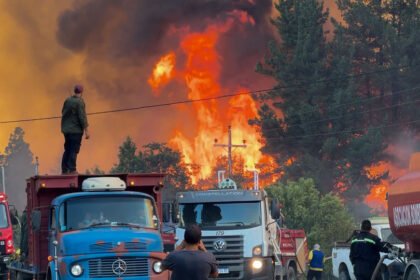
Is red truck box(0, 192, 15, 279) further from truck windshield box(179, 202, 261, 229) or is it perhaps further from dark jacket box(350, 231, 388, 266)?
dark jacket box(350, 231, 388, 266)

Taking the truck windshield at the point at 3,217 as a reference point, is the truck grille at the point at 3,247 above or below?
below

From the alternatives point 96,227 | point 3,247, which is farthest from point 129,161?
point 96,227

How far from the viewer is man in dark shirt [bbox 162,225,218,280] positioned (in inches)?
448

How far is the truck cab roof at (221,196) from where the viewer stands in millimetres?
26109

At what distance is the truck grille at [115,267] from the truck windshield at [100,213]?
2.80 feet

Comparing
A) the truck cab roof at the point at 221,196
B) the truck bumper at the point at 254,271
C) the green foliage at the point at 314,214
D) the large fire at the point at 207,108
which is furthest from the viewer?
the large fire at the point at 207,108

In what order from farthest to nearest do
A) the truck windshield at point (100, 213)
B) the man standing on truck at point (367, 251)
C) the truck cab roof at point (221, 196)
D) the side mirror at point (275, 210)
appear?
the truck cab roof at point (221, 196) < the side mirror at point (275, 210) < the man standing on truck at point (367, 251) < the truck windshield at point (100, 213)

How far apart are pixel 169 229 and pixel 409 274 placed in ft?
31.1

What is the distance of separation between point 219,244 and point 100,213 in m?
7.84

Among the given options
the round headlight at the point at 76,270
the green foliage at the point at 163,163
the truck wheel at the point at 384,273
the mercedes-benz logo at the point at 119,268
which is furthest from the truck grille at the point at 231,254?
the green foliage at the point at 163,163

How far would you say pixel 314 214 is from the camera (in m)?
55.9

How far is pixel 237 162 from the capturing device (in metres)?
90.1

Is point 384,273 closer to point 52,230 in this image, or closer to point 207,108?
point 52,230

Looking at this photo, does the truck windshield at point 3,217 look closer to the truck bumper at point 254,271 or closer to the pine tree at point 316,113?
the truck bumper at point 254,271
